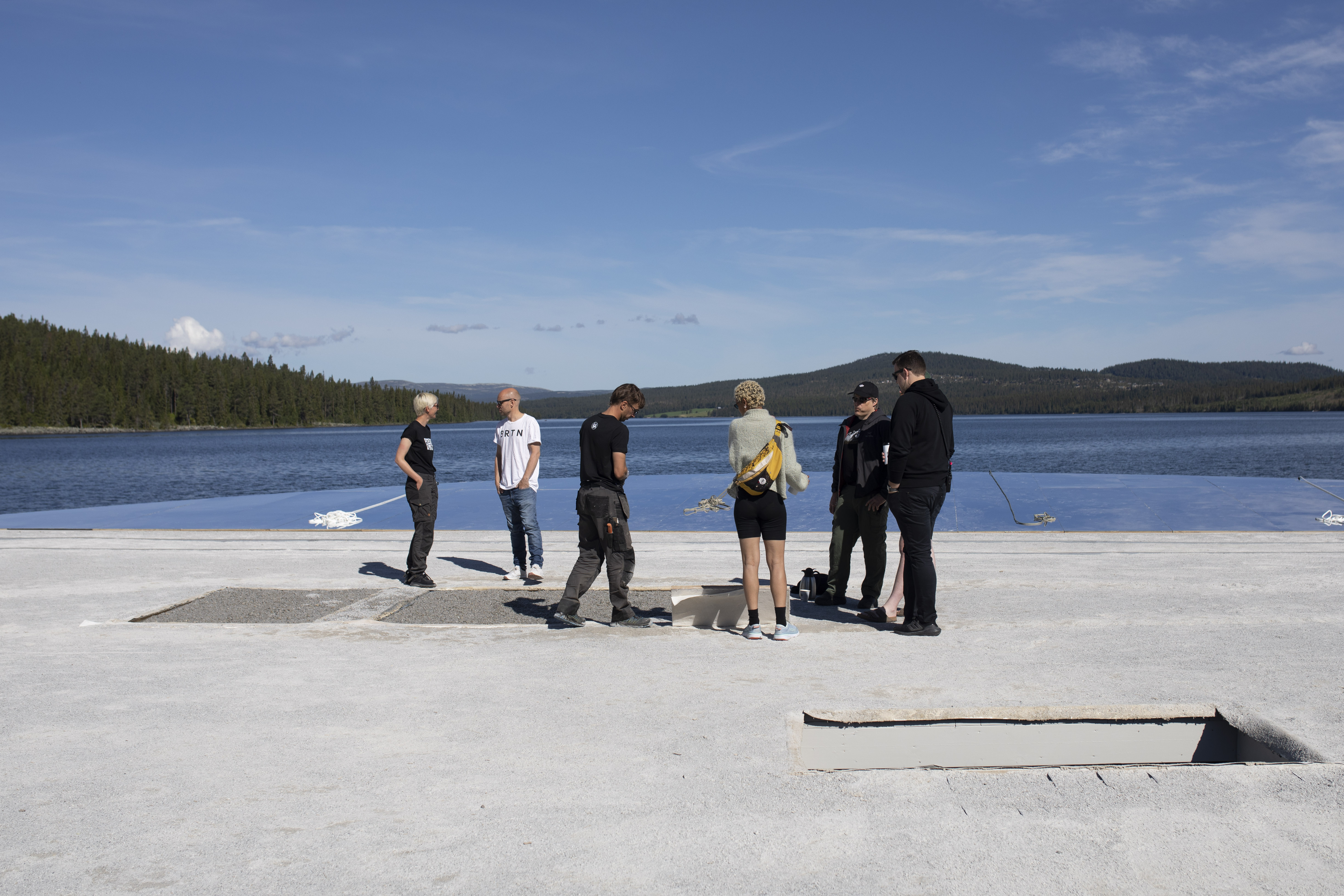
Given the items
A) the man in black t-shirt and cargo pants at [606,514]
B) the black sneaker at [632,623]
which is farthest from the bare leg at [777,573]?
the man in black t-shirt and cargo pants at [606,514]

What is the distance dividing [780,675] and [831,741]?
39.5 inches

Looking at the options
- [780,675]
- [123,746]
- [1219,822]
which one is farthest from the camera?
[780,675]

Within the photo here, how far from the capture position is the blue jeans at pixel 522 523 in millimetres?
8875

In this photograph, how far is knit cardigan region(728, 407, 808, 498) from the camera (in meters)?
6.47

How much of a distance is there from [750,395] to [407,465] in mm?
3927

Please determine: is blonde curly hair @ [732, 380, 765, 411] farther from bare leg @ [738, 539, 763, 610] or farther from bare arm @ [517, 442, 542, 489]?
bare arm @ [517, 442, 542, 489]

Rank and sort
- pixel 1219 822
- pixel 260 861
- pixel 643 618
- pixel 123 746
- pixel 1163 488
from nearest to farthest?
pixel 260 861 → pixel 1219 822 → pixel 123 746 → pixel 643 618 → pixel 1163 488

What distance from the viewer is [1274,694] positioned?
16.0 ft

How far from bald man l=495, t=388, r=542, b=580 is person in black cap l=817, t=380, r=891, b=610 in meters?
3.07

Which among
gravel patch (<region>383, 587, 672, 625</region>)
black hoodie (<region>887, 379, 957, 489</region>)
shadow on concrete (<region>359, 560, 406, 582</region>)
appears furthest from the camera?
shadow on concrete (<region>359, 560, 406, 582</region>)

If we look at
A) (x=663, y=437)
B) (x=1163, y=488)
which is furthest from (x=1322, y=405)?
(x=1163, y=488)

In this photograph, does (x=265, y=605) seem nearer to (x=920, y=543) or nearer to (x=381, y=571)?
(x=381, y=571)

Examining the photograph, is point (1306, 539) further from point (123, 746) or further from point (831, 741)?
point (123, 746)

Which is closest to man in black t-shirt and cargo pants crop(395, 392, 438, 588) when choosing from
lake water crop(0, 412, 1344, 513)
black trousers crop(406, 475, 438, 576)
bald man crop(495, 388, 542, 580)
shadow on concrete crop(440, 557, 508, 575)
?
black trousers crop(406, 475, 438, 576)
